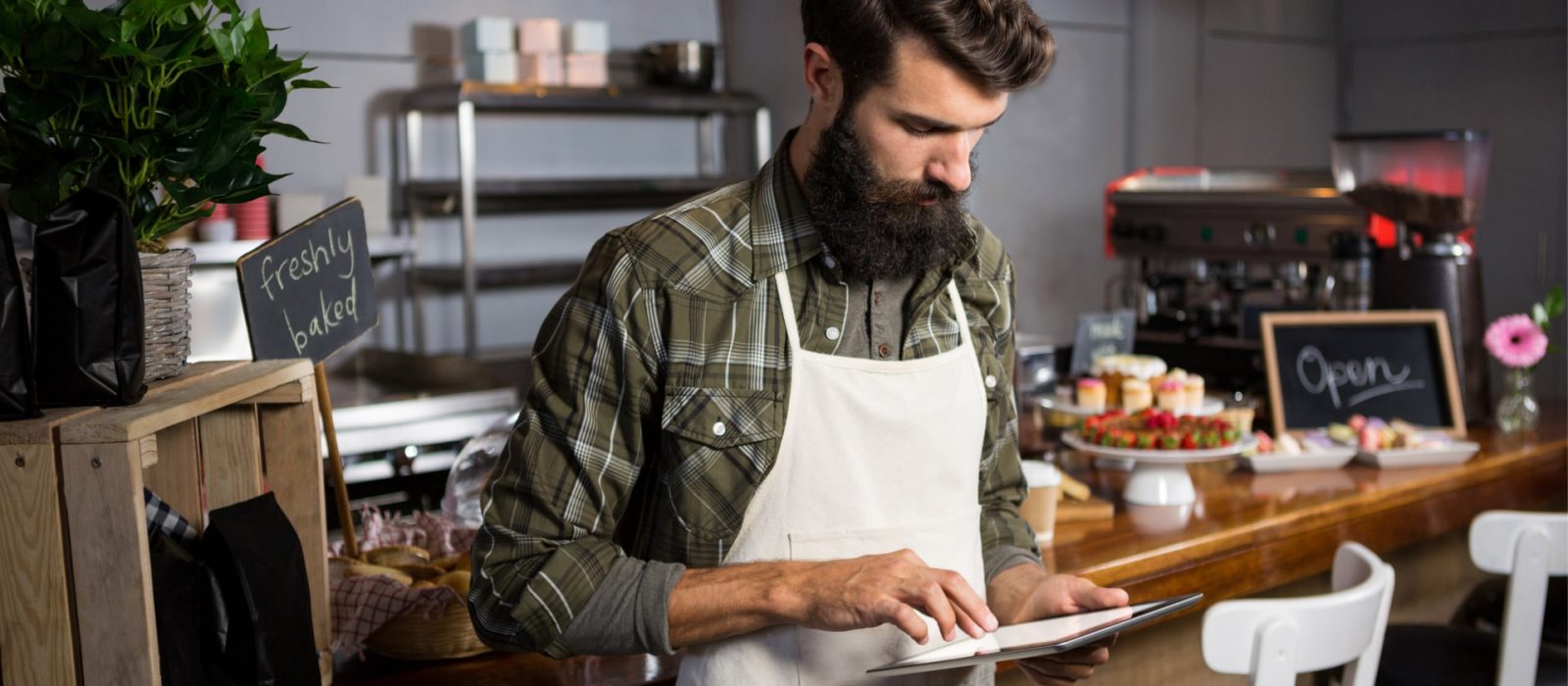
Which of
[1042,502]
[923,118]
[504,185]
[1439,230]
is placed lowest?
[1042,502]

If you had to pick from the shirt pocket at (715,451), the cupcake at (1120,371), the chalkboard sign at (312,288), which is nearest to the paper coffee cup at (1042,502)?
the cupcake at (1120,371)

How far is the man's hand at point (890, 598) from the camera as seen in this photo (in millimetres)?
1286

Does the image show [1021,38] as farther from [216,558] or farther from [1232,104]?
[1232,104]

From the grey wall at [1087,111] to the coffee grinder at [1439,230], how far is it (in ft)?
6.10

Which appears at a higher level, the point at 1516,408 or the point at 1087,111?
the point at 1087,111

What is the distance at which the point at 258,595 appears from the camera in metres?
1.30

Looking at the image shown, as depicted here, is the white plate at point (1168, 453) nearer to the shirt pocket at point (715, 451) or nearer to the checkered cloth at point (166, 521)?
the shirt pocket at point (715, 451)

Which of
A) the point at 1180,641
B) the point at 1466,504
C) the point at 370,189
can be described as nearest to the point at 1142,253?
the point at 1466,504

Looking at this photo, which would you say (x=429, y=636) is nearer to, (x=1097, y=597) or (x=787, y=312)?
(x=787, y=312)

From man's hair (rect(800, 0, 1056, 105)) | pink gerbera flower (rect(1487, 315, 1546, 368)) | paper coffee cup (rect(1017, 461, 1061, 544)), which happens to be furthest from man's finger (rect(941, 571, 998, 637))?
pink gerbera flower (rect(1487, 315, 1546, 368))

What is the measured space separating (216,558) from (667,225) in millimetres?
557

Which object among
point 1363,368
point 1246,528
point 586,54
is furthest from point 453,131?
point 1246,528

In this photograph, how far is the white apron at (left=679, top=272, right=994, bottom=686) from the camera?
4.92 feet

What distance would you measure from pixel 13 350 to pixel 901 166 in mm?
845
